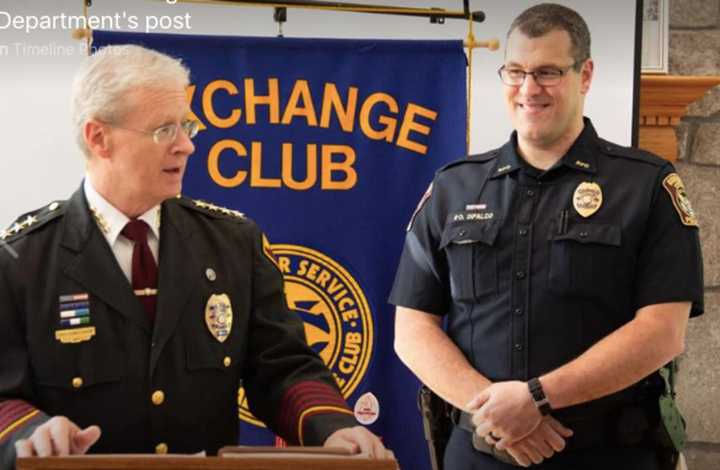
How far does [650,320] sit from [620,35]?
145 cm

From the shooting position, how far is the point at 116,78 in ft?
6.41

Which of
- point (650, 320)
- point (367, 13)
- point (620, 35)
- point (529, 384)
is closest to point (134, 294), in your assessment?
point (529, 384)

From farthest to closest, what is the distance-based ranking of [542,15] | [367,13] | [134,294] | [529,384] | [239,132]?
[367,13] < [239,132] < [542,15] < [529,384] < [134,294]

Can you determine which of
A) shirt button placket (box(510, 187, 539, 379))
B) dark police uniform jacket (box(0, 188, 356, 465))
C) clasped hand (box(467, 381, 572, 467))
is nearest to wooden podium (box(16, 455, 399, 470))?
dark police uniform jacket (box(0, 188, 356, 465))

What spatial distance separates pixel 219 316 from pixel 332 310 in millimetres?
1134

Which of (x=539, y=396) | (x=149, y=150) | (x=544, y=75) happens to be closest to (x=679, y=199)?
(x=544, y=75)

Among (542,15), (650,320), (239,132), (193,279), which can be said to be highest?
(542,15)

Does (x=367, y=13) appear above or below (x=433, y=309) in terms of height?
above

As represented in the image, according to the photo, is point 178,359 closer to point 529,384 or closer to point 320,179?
point 529,384

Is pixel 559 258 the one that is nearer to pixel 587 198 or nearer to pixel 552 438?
pixel 587 198

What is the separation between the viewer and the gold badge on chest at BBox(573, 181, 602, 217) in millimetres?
2477

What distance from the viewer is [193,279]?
6.60 feet

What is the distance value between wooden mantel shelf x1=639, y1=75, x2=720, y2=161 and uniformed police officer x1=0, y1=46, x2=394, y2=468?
1.88 m

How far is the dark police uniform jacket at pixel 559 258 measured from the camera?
243cm
